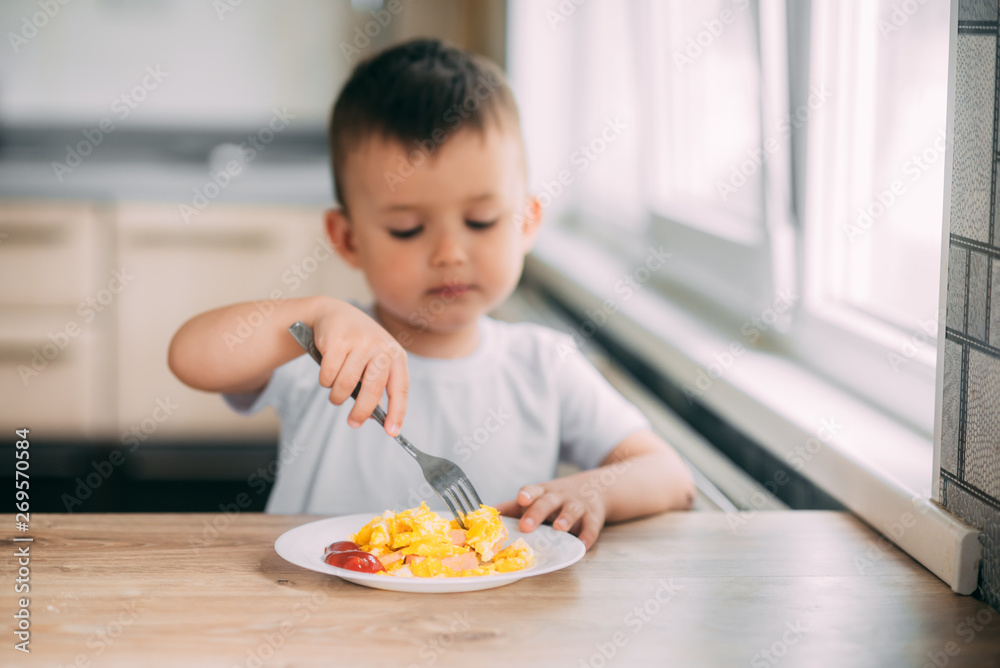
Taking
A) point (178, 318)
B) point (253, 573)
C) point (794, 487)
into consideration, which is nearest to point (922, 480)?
point (794, 487)

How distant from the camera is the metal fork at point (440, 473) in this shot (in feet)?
2.82

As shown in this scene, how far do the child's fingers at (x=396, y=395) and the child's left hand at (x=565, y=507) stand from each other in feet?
0.48

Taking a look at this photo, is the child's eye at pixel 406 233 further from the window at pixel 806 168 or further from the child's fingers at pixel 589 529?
the window at pixel 806 168

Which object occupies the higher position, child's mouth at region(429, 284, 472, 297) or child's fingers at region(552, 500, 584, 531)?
child's mouth at region(429, 284, 472, 297)

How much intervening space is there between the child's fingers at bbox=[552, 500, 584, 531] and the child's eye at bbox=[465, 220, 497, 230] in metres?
0.39

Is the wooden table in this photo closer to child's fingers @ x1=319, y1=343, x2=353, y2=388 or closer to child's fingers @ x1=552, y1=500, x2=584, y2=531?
child's fingers @ x1=552, y1=500, x2=584, y2=531

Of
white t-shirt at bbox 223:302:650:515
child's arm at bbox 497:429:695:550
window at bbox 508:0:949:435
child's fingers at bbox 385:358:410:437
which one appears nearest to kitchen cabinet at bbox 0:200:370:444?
window at bbox 508:0:949:435

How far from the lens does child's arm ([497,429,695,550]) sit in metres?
0.88

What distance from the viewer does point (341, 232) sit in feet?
4.04

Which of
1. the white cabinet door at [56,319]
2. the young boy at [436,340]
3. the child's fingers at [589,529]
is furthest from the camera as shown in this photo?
the white cabinet door at [56,319]

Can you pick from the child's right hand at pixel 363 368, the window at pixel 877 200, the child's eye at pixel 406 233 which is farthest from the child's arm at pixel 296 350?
the window at pixel 877 200

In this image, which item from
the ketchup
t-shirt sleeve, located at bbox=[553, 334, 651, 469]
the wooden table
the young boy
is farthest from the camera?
t-shirt sleeve, located at bbox=[553, 334, 651, 469]

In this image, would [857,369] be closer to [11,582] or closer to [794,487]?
[794,487]

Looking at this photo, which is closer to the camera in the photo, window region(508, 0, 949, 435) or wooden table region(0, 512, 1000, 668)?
wooden table region(0, 512, 1000, 668)
